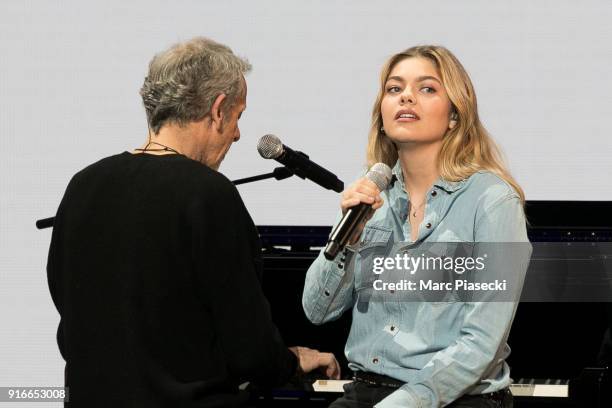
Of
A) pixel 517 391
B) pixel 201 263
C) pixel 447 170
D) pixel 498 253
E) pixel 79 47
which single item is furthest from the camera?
pixel 79 47

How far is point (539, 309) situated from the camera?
3115mm

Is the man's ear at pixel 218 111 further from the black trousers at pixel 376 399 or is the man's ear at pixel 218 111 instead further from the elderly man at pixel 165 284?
the black trousers at pixel 376 399

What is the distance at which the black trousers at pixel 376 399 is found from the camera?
2293 mm

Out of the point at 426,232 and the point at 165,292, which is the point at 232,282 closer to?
the point at 165,292

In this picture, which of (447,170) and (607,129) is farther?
(607,129)

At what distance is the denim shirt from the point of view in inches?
87.6

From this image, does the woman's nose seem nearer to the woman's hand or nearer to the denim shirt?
the denim shirt

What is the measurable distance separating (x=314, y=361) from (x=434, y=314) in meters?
0.39

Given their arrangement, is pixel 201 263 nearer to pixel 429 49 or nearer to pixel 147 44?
pixel 429 49

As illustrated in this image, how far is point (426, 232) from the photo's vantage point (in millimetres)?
2441

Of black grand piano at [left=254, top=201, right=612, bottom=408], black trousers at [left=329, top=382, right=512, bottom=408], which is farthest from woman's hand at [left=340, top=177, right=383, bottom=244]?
black grand piano at [left=254, top=201, right=612, bottom=408]

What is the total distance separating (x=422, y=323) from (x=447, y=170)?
1.44 feet

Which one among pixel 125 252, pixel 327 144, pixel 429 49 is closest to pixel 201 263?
pixel 125 252

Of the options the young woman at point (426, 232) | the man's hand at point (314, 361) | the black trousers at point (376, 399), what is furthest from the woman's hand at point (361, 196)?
the black trousers at point (376, 399)
